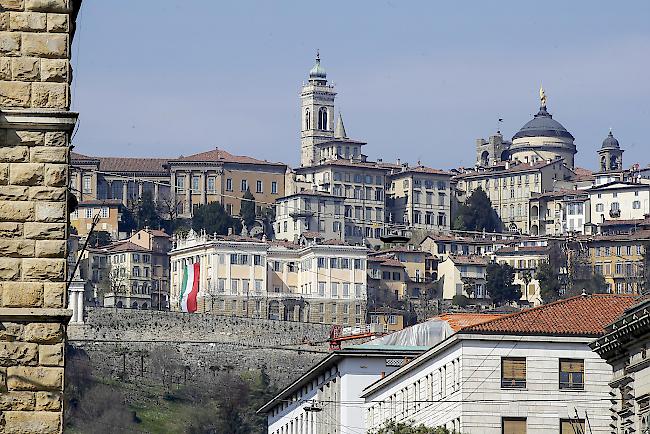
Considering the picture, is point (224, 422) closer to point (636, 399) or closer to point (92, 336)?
point (92, 336)

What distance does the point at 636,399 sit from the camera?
38.7 metres

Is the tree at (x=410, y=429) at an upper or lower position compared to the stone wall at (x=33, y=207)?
lower

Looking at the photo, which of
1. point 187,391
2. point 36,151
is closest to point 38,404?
point 36,151

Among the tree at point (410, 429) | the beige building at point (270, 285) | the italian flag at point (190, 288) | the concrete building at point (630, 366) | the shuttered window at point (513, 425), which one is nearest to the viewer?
the concrete building at point (630, 366)

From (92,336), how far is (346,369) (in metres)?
100

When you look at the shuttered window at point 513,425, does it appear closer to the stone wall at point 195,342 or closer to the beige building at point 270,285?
the stone wall at point 195,342

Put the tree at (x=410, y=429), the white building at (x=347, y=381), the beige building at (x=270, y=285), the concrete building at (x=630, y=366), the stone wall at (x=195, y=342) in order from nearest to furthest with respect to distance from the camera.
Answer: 1. the concrete building at (x=630, y=366)
2. the tree at (x=410, y=429)
3. the white building at (x=347, y=381)
4. the stone wall at (x=195, y=342)
5. the beige building at (x=270, y=285)

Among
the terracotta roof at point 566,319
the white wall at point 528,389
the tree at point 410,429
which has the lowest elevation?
the tree at point 410,429

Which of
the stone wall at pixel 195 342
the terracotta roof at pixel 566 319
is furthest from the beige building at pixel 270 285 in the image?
the terracotta roof at pixel 566 319

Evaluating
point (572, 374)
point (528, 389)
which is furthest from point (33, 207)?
point (572, 374)

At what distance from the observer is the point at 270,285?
7825 inches

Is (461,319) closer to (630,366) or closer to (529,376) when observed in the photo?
(529,376)

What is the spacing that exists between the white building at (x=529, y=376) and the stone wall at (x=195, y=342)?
110 m

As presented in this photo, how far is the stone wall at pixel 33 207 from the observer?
19.1 meters
